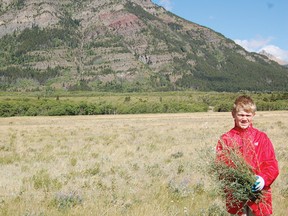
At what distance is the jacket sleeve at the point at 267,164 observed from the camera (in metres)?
4.24

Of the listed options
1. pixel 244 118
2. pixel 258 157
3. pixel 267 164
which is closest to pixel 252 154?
pixel 258 157

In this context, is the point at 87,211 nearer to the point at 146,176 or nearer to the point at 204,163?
the point at 204,163

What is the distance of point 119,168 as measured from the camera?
12.5m

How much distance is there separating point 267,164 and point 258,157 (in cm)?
14

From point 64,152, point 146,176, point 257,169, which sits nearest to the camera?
point 257,169

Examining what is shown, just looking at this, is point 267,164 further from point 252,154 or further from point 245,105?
point 245,105

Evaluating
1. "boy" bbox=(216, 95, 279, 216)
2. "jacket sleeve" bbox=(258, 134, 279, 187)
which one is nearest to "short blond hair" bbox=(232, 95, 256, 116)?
"boy" bbox=(216, 95, 279, 216)

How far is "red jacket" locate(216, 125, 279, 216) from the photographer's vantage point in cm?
433

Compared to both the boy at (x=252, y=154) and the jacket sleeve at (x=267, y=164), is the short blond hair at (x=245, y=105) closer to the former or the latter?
the boy at (x=252, y=154)

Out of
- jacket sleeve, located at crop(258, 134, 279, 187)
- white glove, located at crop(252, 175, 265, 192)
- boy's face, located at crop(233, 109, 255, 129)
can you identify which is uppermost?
boy's face, located at crop(233, 109, 255, 129)

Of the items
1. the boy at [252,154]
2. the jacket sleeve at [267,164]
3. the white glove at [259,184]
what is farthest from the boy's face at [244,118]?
the white glove at [259,184]

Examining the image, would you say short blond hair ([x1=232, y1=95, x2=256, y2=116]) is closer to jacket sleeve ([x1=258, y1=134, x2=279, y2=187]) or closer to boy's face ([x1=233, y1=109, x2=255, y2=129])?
boy's face ([x1=233, y1=109, x2=255, y2=129])

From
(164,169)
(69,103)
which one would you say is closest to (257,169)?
(164,169)

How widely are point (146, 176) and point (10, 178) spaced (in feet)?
13.5
